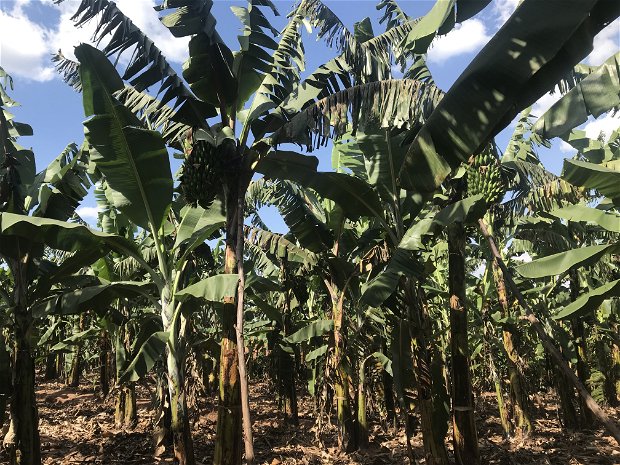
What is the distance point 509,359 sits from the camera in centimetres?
880

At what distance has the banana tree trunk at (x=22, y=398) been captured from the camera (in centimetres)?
587

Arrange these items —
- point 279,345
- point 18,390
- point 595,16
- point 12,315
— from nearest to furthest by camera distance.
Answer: point 595,16, point 18,390, point 12,315, point 279,345

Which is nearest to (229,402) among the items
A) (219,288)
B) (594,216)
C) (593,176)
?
(219,288)

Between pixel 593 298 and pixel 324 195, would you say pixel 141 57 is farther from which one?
pixel 593 298

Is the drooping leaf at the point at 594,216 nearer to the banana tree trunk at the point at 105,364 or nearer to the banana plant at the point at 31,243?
→ the banana plant at the point at 31,243

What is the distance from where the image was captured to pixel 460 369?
5863mm

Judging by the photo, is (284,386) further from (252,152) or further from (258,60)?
(258,60)

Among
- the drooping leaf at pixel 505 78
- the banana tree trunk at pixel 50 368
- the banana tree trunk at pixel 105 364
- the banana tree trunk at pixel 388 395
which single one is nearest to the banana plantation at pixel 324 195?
the drooping leaf at pixel 505 78

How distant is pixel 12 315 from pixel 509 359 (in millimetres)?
8703

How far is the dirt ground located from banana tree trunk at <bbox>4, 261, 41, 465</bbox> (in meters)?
2.30

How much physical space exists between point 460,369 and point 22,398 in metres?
5.79

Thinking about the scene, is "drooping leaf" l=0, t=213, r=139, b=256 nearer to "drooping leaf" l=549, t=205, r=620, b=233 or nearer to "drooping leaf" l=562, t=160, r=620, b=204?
"drooping leaf" l=562, t=160, r=620, b=204

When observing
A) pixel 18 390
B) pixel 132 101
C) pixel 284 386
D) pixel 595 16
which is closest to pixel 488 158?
pixel 595 16

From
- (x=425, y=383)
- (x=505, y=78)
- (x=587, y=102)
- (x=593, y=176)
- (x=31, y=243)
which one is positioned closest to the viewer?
(x=505, y=78)
